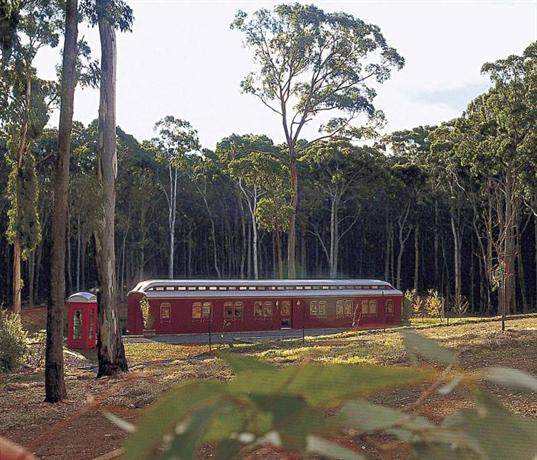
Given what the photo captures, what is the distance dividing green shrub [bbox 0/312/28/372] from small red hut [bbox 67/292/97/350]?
14.2 feet

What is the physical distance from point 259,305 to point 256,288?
24.8 inches

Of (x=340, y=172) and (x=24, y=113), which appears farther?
(x=340, y=172)

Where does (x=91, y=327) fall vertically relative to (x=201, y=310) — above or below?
below

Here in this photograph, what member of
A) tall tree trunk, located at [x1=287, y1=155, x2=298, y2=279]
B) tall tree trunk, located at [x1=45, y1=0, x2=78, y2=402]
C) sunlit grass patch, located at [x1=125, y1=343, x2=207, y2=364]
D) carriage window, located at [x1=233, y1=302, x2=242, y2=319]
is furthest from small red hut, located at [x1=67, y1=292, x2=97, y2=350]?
tall tree trunk, located at [x1=45, y1=0, x2=78, y2=402]

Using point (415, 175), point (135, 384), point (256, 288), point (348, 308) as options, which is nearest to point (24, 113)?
point (256, 288)

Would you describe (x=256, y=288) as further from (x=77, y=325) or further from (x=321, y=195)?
(x=321, y=195)

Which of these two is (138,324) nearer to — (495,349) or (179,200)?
(495,349)

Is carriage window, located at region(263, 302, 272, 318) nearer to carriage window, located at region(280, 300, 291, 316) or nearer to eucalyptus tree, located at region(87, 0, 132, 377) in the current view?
carriage window, located at region(280, 300, 291, 316)

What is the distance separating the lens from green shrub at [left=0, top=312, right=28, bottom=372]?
532 inches

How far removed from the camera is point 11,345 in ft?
44.9

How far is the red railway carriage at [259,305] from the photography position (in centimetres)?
2228

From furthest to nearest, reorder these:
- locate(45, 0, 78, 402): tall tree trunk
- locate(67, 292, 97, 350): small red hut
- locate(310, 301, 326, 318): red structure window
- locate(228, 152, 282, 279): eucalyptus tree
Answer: locate(228, 152, 282, 279): eucalyptus tree → locate(310, 301, 326, 318): red structure window → locate(67, 292, 97, 350): small red hut → locate(45, 0, 78, 402): tall tree trunk

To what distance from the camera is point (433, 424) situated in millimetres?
545

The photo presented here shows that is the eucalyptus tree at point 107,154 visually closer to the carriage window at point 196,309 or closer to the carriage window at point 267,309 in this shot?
the carriage window at point 196,309
